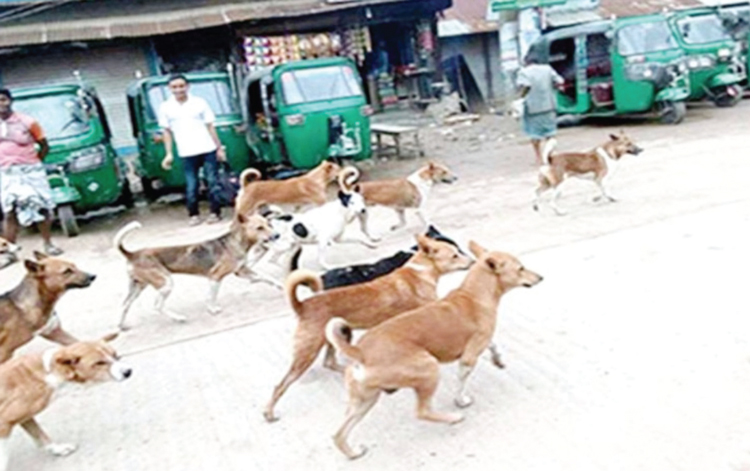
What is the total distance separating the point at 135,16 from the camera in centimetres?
1525

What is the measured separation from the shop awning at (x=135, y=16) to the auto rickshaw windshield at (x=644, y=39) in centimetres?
549

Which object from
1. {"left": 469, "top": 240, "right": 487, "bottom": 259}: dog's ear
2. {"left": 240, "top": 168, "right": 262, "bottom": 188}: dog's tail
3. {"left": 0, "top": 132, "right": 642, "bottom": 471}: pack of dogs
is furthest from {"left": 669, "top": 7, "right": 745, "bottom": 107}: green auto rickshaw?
{"left": 469, "top": 240, "right": 487, "bottom": 259}: dog's ear

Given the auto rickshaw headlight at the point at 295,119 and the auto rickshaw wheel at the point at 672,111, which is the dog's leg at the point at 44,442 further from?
the auto rickshaw wheel at the point at 672,111

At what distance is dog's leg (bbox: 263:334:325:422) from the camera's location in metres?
3.42

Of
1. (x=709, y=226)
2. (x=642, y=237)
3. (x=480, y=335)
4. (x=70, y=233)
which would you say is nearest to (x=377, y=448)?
(x=480, y=335)

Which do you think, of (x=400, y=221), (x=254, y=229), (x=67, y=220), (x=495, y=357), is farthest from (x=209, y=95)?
(x=495, y=357)

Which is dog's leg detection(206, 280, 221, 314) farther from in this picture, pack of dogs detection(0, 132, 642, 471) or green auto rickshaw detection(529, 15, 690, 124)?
green auto rickshaw detection(529, 15, 690, 124)

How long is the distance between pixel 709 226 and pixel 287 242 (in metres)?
3.45

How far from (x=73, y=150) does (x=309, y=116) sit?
9.32ft

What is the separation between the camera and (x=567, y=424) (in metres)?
3.13

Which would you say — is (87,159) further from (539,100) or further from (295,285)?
(295,285)

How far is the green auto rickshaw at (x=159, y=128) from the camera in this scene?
917 centimetres

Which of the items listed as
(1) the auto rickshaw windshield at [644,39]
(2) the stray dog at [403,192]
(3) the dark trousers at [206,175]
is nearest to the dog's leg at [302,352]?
(2) the stray dog at [403,192]

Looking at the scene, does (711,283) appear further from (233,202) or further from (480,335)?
(233,202)
